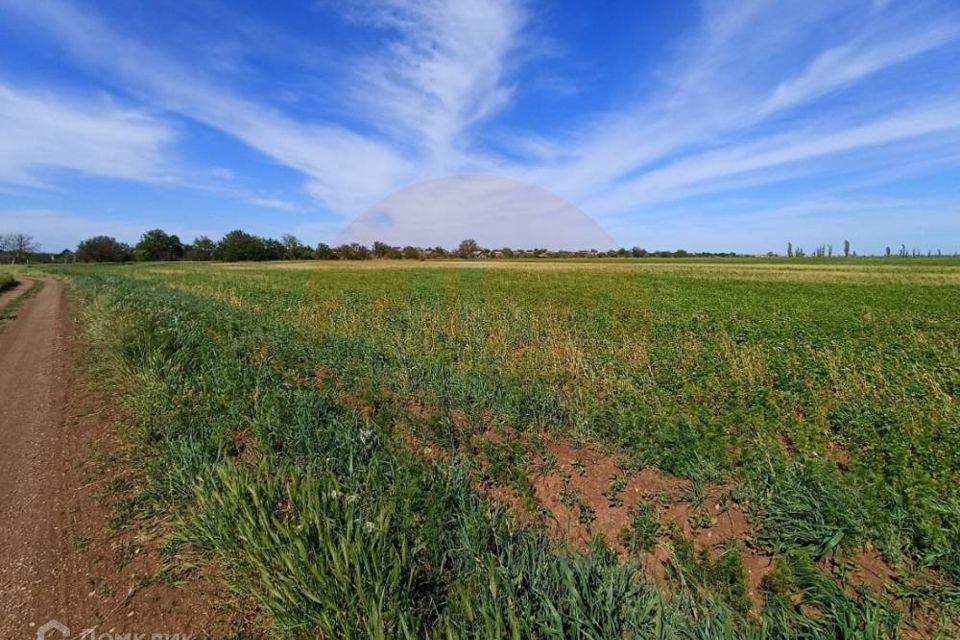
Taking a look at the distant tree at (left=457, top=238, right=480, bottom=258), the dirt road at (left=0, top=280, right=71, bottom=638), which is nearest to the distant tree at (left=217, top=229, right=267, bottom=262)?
the distant tree at (left=457, top=238, right=480, bottom=258)

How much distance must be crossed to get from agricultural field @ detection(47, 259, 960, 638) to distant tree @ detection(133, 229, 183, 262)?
15555 cm

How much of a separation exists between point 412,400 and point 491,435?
5.34ft

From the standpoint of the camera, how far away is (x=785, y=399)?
6.71m

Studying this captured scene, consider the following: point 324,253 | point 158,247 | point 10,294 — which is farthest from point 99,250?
point 10,294

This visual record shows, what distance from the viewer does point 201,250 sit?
145 m

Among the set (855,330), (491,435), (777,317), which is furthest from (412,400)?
(777,317)

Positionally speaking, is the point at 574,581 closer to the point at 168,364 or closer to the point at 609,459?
the point at 609,459

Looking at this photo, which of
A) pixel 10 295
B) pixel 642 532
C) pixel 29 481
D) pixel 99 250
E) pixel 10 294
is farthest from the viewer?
pixel 99 250

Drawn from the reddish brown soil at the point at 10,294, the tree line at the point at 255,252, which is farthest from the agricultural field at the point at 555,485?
the tree line at the point at 255,252

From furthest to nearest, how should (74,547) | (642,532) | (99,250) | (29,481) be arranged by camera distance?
(99,250)
(29,481)
(642,532)
(74,547)

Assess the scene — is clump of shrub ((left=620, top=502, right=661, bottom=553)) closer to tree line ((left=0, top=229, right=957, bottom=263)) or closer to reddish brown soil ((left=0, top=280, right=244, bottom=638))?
reddish brown soil ((left=0, top=280, right=244, bottom=638))

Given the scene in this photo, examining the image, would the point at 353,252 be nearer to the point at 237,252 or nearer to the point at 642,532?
the point at 237,252

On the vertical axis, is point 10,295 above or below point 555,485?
above

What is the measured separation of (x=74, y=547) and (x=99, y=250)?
161 meters
